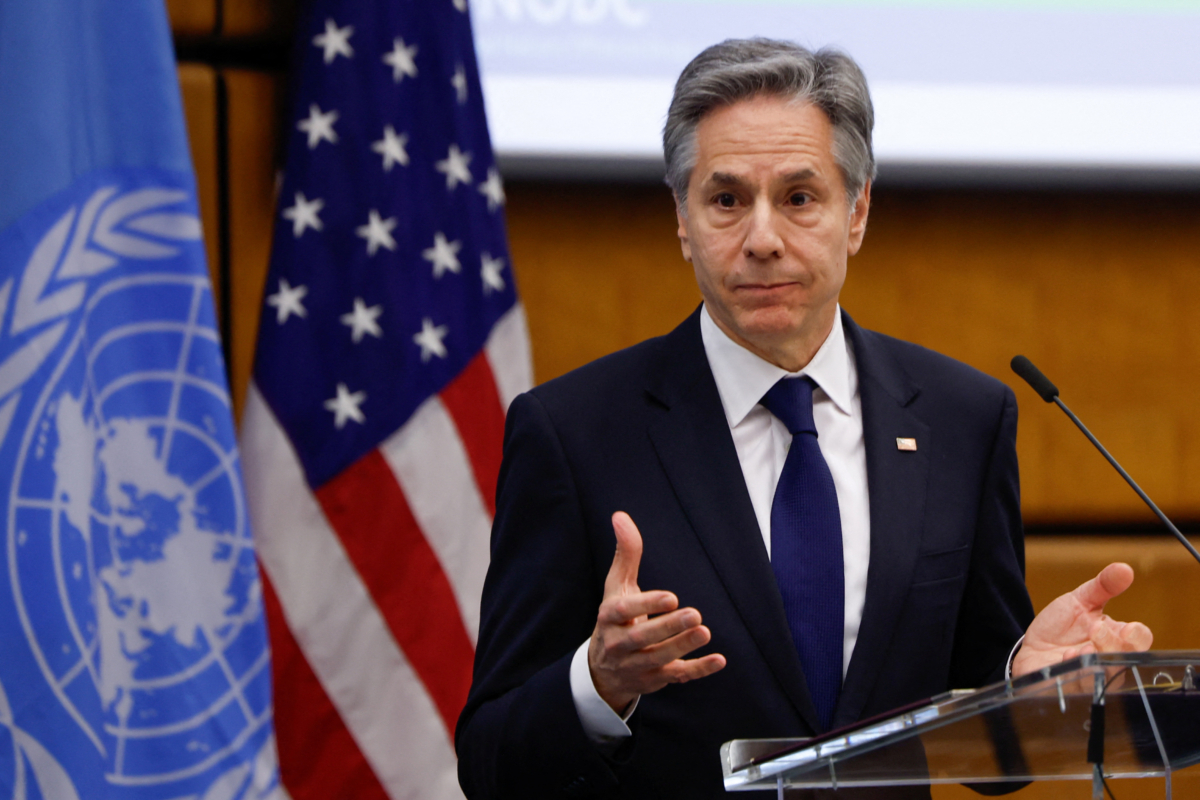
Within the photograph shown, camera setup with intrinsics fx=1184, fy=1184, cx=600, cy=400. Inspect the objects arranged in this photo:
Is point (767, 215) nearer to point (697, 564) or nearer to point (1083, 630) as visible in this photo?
point (697, 564)

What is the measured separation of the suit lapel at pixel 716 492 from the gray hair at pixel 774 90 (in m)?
0.24

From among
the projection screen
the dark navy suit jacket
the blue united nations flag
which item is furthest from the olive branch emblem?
the dark navy suit jacket

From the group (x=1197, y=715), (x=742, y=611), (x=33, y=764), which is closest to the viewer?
(x=1197, y=715)

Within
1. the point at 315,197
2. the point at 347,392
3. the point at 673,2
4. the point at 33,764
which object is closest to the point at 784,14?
the point at 673,2

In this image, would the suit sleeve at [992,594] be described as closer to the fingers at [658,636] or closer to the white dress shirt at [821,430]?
the white dress shirt at [821,430]

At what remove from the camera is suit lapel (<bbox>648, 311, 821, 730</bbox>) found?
138cm

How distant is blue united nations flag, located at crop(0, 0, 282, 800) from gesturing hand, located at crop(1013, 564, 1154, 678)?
155cm

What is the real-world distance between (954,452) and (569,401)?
0.52 metres

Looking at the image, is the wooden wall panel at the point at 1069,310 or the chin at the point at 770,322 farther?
the wooden wall panel at the point at 1069,310

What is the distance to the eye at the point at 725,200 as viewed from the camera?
153 centimetres

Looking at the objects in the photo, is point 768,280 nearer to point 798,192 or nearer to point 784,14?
point 798,192

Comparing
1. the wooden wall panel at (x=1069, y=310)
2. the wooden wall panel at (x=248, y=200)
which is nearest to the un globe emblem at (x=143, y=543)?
the wooden wall panel at (x=248, y=200)

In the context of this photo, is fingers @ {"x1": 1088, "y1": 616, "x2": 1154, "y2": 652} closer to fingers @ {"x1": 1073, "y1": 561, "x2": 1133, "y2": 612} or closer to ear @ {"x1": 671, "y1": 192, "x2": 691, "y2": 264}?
fingers @ {"x1": 1073, "y1": 561, "x2": 1133, "y2": 612}

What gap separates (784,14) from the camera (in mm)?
2758
